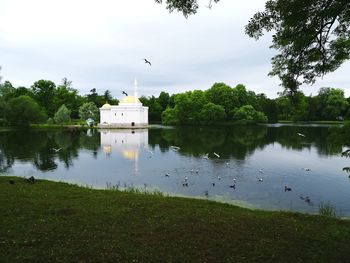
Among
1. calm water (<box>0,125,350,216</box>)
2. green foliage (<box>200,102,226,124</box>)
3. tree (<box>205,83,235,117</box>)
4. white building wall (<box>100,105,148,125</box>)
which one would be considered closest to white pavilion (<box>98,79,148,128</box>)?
white building wall (<box>100,105,148,125</box>)

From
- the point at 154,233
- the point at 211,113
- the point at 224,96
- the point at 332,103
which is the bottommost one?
the point at 154,233

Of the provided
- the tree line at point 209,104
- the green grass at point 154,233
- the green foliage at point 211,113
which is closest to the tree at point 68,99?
the tree line at point 209,104

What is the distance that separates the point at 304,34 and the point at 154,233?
629 cm

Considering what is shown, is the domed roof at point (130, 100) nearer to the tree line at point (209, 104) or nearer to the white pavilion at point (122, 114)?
the white pavilion at point (122, 114)

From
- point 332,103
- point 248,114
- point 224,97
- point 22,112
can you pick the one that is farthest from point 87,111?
point 332,103

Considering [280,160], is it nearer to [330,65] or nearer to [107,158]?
[107,158]

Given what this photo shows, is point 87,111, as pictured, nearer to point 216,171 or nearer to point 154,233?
point 216,171

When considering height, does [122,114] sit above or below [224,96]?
below

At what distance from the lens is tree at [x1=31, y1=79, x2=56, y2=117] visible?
318ft

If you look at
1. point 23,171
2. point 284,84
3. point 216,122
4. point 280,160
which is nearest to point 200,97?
point 216,122

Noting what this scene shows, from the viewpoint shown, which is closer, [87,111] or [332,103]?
[87,111]

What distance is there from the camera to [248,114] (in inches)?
3563

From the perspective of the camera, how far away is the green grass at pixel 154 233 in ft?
23.3

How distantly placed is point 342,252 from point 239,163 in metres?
19.9
